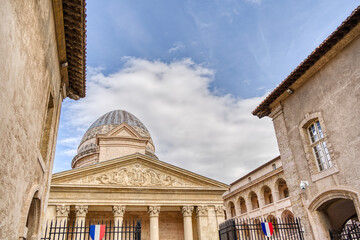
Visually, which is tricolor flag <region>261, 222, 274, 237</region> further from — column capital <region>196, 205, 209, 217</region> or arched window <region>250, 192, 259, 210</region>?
arched window <region>250, 192, 259, 210</region>

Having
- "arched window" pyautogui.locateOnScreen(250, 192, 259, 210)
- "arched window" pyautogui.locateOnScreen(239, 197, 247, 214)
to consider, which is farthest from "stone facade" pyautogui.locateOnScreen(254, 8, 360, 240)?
"arched window" pyautogui.locateOnScreen(239, 197, 247, 214)

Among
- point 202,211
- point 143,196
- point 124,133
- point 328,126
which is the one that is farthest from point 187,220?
point 328,126

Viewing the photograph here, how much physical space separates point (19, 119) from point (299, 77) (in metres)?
10.6

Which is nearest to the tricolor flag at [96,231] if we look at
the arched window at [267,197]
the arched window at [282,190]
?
the arched window at [282,190]

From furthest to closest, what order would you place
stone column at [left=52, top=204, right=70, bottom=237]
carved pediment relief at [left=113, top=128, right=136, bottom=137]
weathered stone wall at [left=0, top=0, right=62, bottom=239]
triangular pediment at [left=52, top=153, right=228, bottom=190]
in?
carved pediment relief at [left=113, top=128, right=136, bottom=137]
triangular pediment at [left=52, top=153, right=228, bottom=190]
stone column at [left=52, top=204, right=70, bottom=237]
weathered stone wall at [left=0, top=0, right=62, bottom=239]

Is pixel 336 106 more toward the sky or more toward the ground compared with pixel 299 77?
more toward the ground

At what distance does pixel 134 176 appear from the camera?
2516 centimetres

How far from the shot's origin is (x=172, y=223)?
27.8 m

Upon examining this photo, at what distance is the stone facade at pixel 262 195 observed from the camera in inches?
1296

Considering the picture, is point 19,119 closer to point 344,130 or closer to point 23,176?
point 23,176

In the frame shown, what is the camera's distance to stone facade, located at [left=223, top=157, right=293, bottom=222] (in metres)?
32.9

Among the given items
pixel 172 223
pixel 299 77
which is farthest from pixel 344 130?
pixel 172 223

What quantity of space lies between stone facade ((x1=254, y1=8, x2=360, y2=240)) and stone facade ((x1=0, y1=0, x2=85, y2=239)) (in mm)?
9199

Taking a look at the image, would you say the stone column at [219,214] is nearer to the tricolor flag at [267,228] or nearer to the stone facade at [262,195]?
the stone facade at [262,195]
